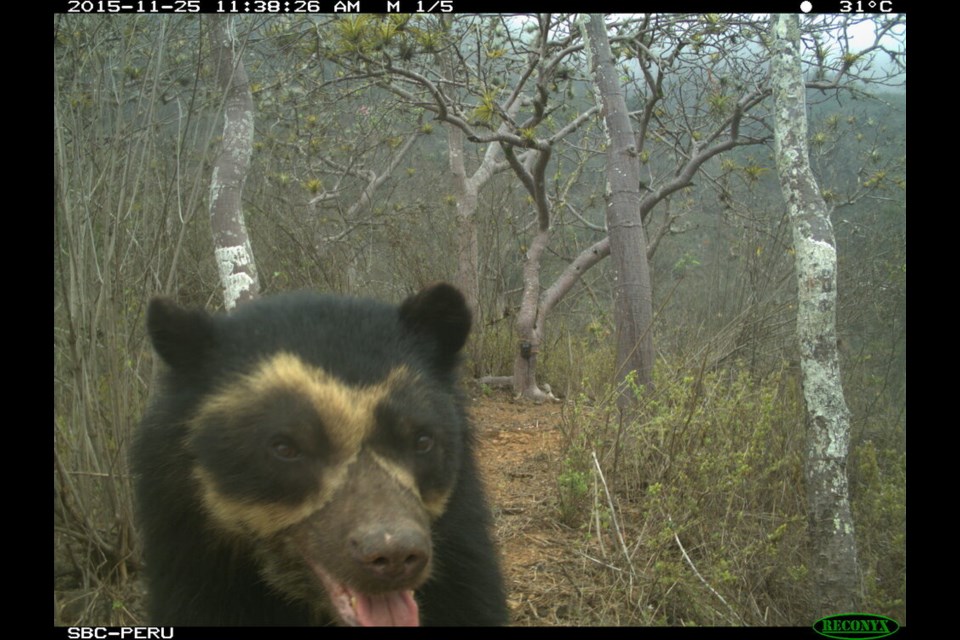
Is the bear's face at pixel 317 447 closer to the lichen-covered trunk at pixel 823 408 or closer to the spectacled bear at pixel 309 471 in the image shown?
the spectacled bear at pixel 309 471

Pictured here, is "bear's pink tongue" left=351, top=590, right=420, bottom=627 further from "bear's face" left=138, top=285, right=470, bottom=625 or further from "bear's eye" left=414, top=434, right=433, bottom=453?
"bear's eye" left=414, top=434, right=433, bottom=453

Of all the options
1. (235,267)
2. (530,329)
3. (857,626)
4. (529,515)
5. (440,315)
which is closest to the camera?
(440,315)

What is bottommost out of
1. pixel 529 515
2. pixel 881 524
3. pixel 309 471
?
pixel 529 515

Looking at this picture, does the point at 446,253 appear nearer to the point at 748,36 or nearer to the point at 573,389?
the point at 573,389

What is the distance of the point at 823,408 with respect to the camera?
390 centimetres

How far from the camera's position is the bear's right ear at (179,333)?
2475 mm

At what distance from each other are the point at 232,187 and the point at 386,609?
4392 mm

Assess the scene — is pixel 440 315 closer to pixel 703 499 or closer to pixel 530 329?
pixel 703 499

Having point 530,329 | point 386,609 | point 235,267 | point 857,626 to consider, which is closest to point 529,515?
point 857,626

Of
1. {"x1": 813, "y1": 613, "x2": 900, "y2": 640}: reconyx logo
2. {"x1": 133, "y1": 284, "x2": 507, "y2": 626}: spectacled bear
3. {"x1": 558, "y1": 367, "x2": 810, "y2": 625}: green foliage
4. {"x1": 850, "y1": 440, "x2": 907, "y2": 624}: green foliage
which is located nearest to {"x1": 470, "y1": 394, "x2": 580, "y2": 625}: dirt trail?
{"x1": 558, "y1": 367, "x2": 810, "y2": 625}: green foliage

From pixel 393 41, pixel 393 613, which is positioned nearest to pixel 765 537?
pixel 393 613

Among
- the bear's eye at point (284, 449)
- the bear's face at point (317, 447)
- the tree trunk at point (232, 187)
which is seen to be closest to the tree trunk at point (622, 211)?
the tree trunk at point (232, 187)

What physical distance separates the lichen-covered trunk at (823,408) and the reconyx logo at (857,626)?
385 millimetres
